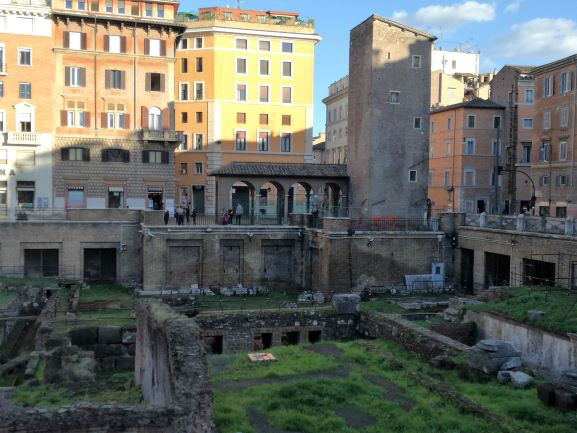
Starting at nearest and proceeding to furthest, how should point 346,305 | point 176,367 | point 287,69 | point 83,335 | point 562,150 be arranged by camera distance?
point 176,367, point 83,335, point 346,305, point 562,150, point 287,69

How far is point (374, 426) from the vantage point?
460 inches

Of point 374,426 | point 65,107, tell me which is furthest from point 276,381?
point 65,107

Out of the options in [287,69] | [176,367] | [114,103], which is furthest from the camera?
[287,69]

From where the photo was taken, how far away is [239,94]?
50938 millimetres

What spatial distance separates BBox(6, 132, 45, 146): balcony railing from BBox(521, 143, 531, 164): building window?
3736 centimetres

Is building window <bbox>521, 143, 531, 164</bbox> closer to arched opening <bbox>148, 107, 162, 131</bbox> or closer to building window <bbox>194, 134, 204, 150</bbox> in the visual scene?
building window <bbox>194, 134, 204, 150</bbox>

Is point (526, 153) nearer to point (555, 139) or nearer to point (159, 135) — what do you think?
point (555, 139)

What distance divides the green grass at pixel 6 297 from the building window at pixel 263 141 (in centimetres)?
2714

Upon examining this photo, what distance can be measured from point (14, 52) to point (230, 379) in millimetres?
33337

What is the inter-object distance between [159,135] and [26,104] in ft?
28.4

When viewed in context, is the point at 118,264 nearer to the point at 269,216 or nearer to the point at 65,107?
the point at 269,216

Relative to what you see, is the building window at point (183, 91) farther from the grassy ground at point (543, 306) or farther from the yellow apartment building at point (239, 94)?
A: the grassy ground at point (543, 306)

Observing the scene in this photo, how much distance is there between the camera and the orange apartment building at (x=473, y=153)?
166ft

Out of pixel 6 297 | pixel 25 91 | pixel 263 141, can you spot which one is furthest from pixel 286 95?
pixel 6 297
